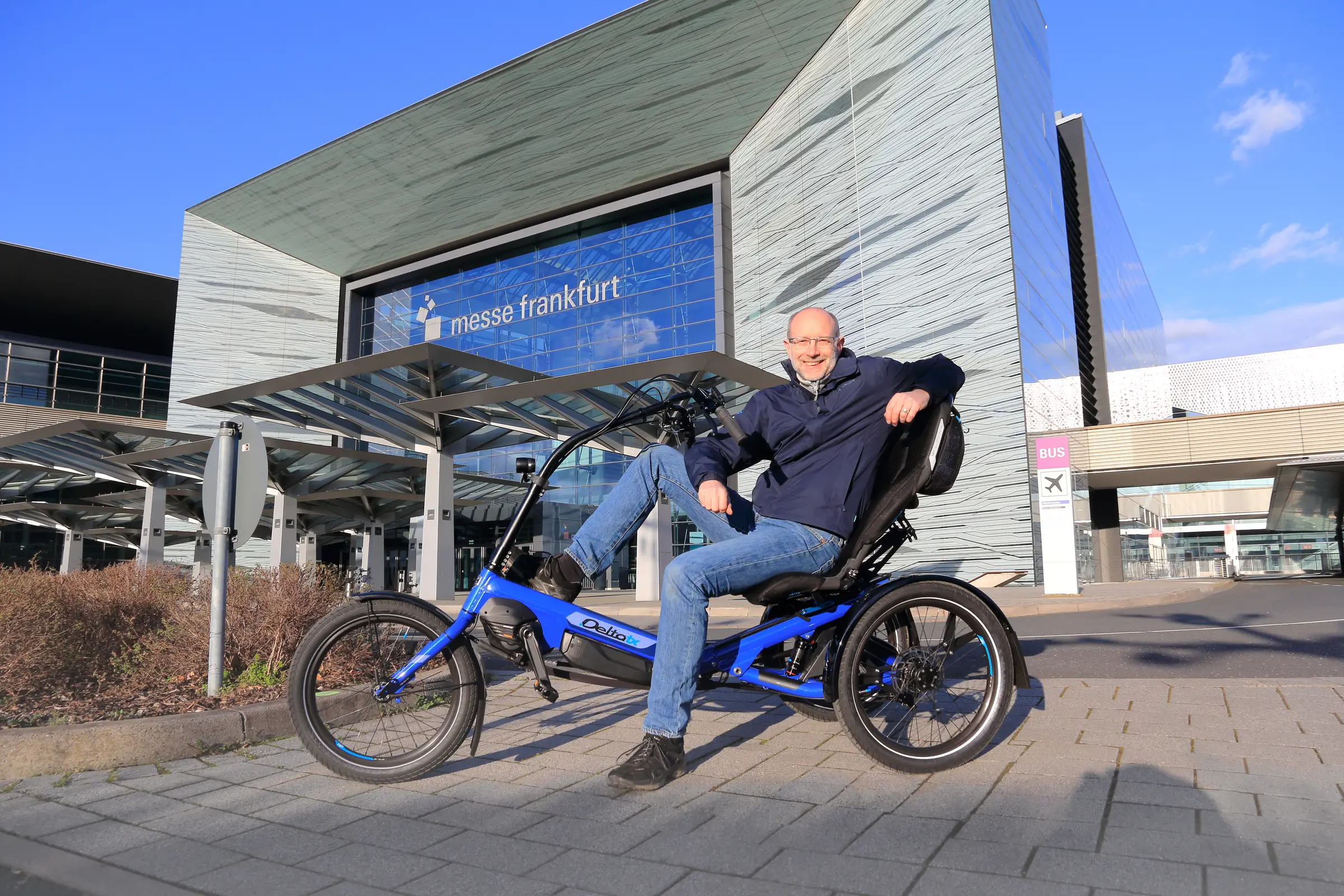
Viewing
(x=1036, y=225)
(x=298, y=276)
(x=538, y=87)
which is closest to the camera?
(x=1036, y=225)

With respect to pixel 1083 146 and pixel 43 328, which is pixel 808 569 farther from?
pixel 43 328

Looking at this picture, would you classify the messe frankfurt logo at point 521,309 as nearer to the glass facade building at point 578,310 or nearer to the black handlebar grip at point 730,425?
the glass facade building at point 578,310

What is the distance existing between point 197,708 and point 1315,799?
4543 millimetres

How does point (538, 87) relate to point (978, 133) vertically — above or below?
above

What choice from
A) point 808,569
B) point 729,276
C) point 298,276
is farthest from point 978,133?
point 298,276

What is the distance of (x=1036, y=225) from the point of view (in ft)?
78.3

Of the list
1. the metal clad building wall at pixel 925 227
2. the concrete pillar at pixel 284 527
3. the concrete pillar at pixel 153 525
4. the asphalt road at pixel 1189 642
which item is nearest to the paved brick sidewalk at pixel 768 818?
the asphalt road at pixel 1189 642

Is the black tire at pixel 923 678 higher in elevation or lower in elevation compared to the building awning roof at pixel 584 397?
lower

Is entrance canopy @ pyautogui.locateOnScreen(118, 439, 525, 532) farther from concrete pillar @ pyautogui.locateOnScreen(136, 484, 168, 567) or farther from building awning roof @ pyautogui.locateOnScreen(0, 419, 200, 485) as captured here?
concrete pillar @ pyautogui.locateOnScreen(136, 484, 168, 567)

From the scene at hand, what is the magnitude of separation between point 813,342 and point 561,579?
1348 mm

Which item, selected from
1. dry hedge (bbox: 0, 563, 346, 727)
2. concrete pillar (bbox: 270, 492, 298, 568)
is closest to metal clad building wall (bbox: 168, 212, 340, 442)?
concrete pillar (bbox: 270, 492, 298, 568)

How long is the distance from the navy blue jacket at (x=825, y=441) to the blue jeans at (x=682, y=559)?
0.09 m

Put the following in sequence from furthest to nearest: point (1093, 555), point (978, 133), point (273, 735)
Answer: point (1093, 555) < point (978, 133) < point (273, 735)

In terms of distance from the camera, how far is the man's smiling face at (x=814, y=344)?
10.9 feet
